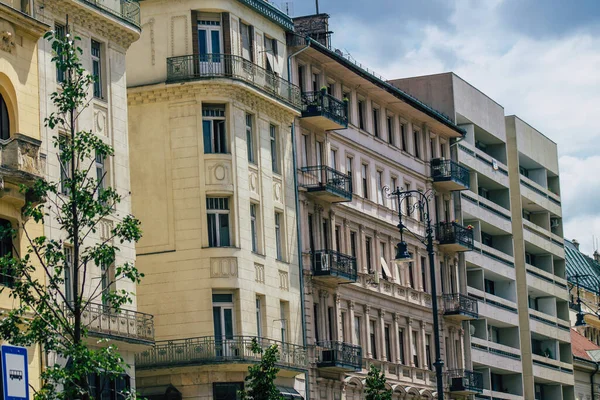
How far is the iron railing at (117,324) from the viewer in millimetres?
46406

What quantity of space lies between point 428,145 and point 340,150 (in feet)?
38.2

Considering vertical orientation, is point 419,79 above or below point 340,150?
above

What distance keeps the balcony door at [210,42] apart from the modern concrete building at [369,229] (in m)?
5.98

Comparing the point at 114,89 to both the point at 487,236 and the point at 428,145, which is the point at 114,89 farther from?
the point at 487,236

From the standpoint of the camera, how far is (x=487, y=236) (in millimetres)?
90875

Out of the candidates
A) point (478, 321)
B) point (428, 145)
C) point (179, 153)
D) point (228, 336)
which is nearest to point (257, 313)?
point (228, 336)

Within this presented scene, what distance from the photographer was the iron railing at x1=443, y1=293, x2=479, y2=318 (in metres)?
77.8

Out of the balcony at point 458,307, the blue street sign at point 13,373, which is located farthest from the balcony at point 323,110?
the blue street sign at point 13,373

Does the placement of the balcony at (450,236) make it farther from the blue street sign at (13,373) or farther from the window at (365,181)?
the blue street sign at (13,373)

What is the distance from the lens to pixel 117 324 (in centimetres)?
4794

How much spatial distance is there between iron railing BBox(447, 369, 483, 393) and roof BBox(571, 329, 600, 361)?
1107 inches

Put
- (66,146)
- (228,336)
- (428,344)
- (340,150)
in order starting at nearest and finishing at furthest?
(66,146) < (228,336) < (340,150) < (428,344)

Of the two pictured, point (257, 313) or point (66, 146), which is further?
point (257, 313)

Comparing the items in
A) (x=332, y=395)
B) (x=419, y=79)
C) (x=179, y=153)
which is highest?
(x=419, y=79)
